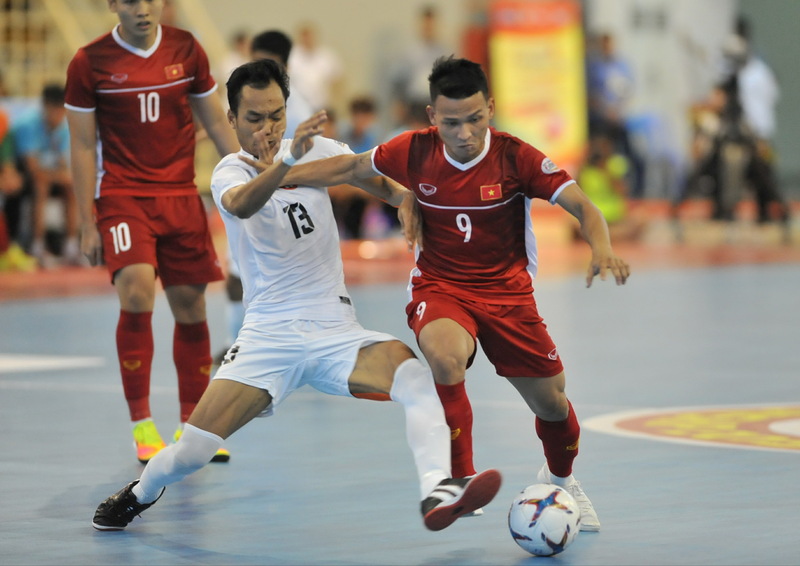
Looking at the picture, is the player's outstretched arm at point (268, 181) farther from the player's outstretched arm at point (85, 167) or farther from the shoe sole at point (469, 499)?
the player's outstretched arm at point (85, 167)

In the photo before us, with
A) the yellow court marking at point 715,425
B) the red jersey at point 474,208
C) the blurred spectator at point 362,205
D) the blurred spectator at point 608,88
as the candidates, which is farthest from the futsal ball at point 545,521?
the blurred spectator at point 608,88

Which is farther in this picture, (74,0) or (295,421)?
(74,0)

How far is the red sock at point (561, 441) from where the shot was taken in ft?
18.6

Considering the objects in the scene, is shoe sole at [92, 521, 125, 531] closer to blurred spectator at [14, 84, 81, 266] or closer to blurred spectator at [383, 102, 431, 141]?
blurred spectator at [14, 84, 81, 266]

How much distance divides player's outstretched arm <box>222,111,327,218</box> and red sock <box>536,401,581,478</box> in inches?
50.4

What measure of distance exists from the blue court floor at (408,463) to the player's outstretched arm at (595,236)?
0.89 meters

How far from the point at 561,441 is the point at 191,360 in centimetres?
216

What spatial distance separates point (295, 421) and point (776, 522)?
10.4 ft

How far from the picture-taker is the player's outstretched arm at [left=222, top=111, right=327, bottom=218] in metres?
5.17

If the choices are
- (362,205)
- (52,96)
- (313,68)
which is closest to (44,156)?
(52,96)

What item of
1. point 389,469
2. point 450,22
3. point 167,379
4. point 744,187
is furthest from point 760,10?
point 389,469

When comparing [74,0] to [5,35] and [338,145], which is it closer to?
[5,35]

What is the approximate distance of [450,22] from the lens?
82.0 ft

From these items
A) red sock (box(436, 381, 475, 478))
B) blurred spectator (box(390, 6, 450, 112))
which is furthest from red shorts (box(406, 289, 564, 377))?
blurred spectator (box(390, 6, 450, 112))
